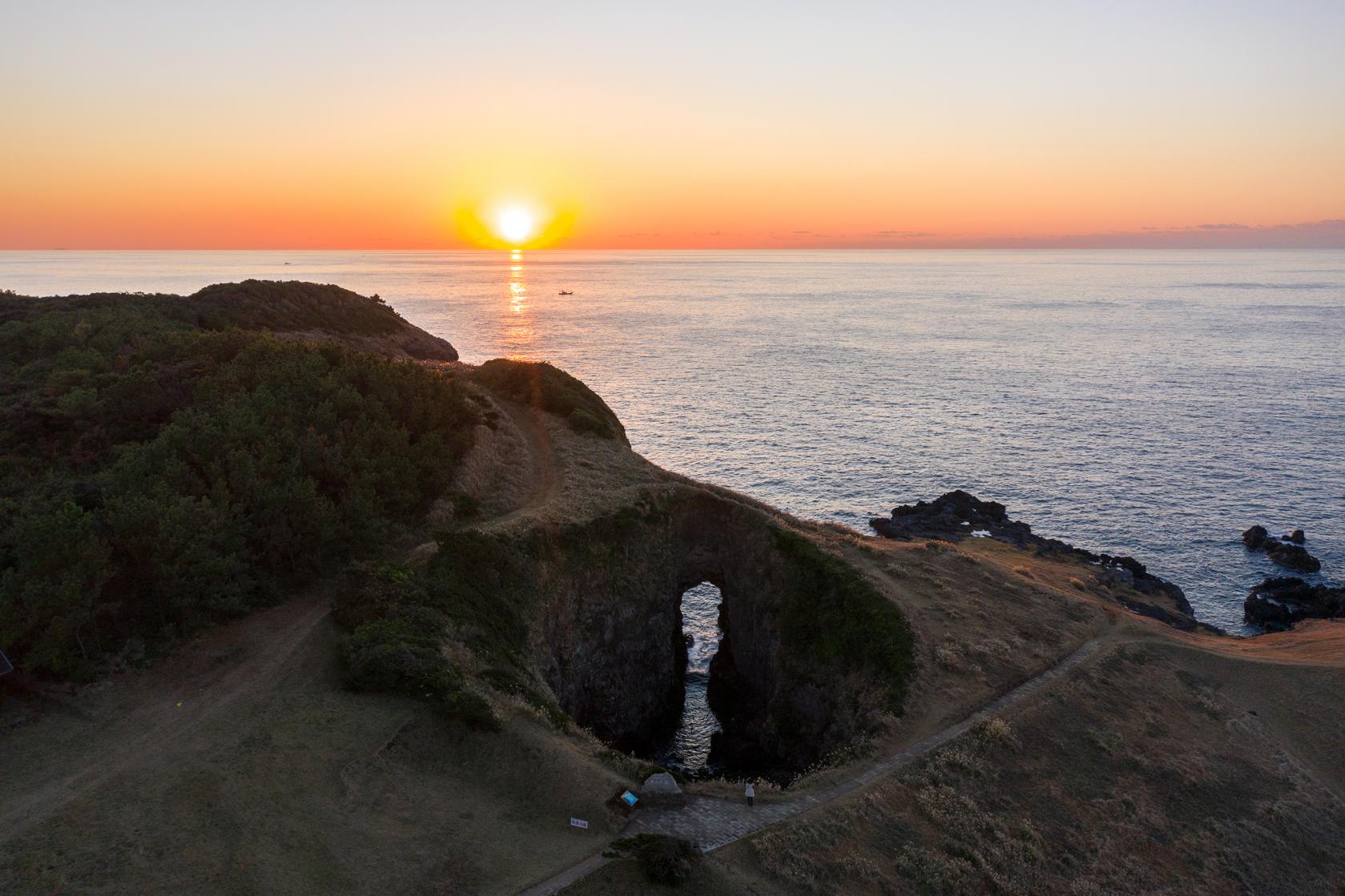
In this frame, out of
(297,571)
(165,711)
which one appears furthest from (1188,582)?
(165,711)

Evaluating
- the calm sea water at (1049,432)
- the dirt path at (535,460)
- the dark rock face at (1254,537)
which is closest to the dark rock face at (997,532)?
the dark rock face at (1254,537)

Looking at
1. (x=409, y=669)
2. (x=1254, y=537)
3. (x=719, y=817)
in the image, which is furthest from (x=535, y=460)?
(x=1254, y=537)

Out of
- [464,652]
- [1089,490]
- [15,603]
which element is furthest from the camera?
[1089,490]

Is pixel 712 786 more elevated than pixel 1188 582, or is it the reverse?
pixel 712 786

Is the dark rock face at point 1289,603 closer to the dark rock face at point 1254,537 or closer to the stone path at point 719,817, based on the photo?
the dark rock face at point 1254,537

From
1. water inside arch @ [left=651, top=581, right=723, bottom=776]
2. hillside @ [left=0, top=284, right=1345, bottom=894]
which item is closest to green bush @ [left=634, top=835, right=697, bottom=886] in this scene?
hillside @ [left=0, top=284, right=1345, bottom=894]

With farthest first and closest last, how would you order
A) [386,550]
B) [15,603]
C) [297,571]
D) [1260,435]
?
[1260,435] < [386,550] < [297,571] < [15,603]

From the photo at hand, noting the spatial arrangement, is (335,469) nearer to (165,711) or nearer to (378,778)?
(165,711)
